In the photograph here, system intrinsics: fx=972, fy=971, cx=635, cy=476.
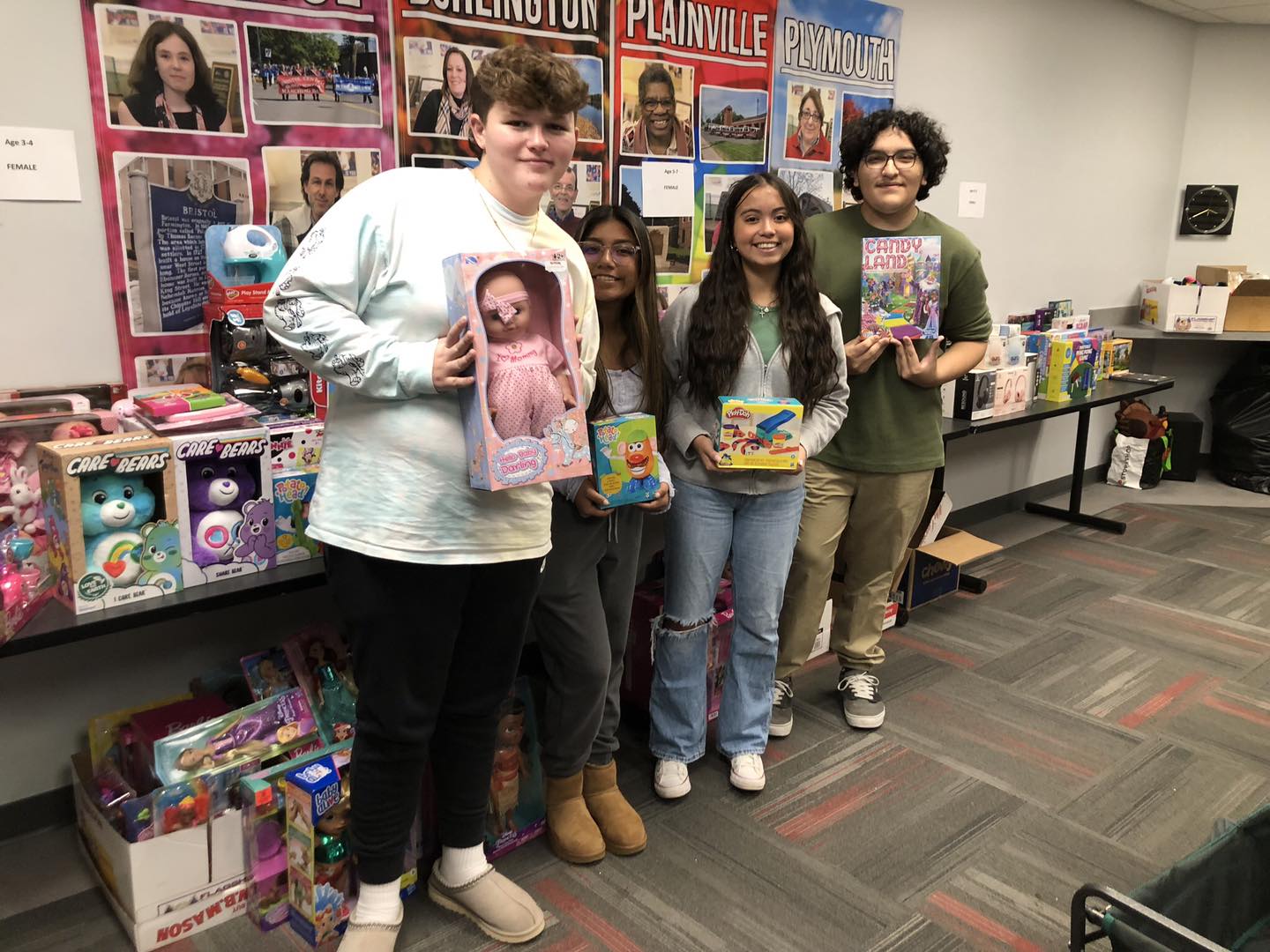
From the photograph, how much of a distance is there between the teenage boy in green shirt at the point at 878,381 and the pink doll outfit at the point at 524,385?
1.16 meters

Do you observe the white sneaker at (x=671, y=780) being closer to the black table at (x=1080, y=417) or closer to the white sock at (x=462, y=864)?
the white sock at (x=462, y=864)

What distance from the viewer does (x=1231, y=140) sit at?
17.3 ft

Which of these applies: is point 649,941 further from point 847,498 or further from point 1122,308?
point 1122,308

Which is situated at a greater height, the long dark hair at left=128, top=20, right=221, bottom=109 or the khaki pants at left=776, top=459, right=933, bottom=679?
the long dark hair at left=128, top=20, right=221, bottom=109

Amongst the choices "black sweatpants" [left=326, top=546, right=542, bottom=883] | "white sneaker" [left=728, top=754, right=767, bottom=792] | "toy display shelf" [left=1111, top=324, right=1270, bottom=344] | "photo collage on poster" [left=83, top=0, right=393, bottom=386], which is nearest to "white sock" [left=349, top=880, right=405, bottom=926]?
"black sweatpants" [left=326, top=546, right=542, bottom=883]

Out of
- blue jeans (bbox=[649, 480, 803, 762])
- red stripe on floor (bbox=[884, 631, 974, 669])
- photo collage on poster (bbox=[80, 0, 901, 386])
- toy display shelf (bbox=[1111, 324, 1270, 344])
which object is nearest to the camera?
photo collage on poster (bbox=[80, 0, 901, 386])

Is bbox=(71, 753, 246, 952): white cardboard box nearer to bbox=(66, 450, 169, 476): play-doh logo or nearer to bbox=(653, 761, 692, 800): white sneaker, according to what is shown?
bbox=(66, 450, 169, 476): play-doh logo

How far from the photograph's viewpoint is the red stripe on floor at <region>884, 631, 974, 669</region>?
3084mm

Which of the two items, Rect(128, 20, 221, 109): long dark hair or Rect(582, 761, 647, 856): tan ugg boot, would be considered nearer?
Rect(128, 20, 221, 109): long dark hair

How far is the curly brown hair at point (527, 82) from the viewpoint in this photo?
1393mm

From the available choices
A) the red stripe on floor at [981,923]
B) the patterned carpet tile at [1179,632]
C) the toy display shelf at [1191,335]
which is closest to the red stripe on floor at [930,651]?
the patterned carpet tile at [1179,632]

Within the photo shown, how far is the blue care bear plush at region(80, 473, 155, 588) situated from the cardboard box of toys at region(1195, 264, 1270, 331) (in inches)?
202

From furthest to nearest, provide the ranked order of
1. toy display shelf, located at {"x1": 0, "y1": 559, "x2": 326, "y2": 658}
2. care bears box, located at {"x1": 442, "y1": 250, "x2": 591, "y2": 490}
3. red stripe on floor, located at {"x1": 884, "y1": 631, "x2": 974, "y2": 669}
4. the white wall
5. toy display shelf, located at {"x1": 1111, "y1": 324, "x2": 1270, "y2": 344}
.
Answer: the white wall → toy display shelf, located at {"x1": 1111, "y1": 324, "x2": 1270, "y2": 344} → red stripe on floor, located at {"x1": 884, "y1": 631, "x2": 974, "y2": 669} → toy display shelf, located at {"x1": 0, "y1": 559, "x2": 326, "y2": 658} → care bears box, located at {"x1": 442, "y1": 250, "x2": 591, "y2": 490}

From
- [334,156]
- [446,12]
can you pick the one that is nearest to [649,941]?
[334,156]
